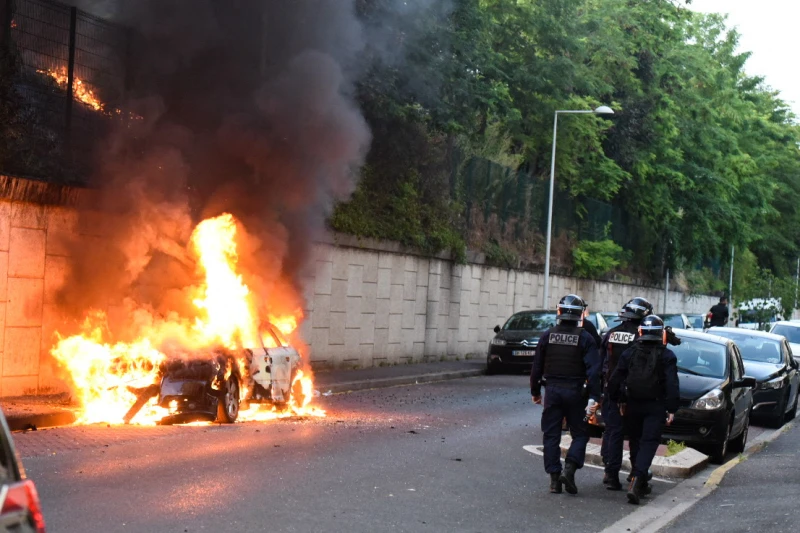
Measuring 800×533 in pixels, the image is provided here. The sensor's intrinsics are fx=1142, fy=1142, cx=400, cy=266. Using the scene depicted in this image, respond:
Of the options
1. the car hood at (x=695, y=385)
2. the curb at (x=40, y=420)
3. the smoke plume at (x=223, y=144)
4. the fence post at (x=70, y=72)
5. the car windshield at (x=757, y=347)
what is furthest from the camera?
→ the car windshield at (x=757, y=347)

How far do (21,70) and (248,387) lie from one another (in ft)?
20.4

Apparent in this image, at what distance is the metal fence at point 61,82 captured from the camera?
16328 mm

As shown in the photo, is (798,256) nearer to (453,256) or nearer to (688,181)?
(688,181)

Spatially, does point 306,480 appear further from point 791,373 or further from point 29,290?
point 791,373

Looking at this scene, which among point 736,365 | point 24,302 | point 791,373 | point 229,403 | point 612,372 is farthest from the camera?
point 791,373

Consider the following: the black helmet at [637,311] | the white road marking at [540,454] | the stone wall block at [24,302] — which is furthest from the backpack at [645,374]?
the stone wall block at [24,302]

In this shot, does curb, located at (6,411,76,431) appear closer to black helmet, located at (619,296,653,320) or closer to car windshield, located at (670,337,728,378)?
black helmet, located at (619,296,653,320)

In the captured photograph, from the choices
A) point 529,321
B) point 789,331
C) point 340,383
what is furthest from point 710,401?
point 529,321

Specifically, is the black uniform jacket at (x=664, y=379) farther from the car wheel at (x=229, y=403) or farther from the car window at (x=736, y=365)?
the car wheel at (x=229, y=403)

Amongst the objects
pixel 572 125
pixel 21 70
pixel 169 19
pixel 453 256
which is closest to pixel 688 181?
pixel 572 125

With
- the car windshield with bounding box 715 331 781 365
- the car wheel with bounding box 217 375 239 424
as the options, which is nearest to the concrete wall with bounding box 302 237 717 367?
the car windshield with bounding box 715 331 781 365

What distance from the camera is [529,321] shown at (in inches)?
1055

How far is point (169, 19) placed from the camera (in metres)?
18.4

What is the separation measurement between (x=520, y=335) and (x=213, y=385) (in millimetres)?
13924
